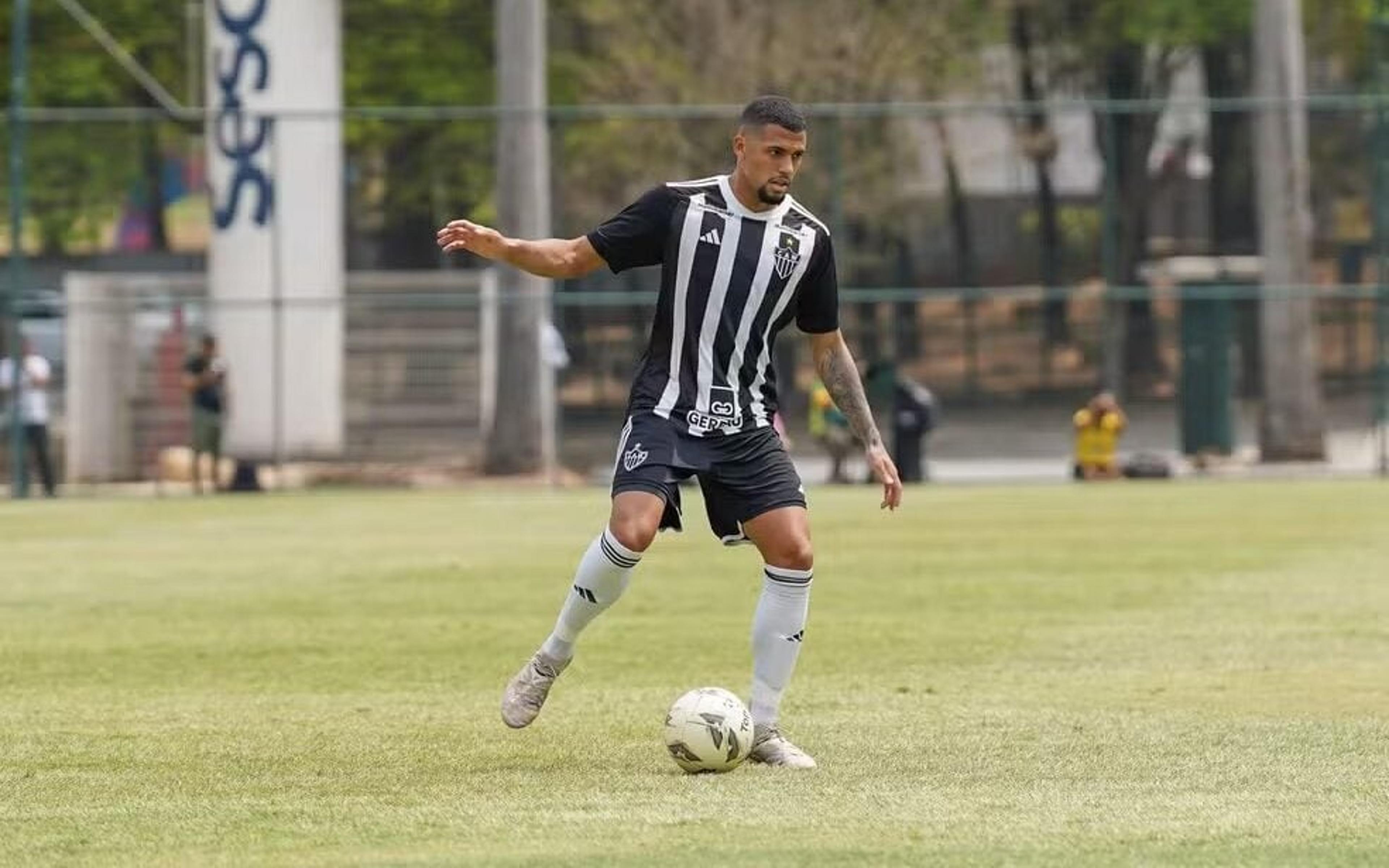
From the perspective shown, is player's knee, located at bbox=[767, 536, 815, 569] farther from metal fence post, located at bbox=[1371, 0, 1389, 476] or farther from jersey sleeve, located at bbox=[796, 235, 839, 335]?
metal fence post, located at bbox=[1371, 0, 1389, 476]

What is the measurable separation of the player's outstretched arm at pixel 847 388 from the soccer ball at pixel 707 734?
0.99 meters

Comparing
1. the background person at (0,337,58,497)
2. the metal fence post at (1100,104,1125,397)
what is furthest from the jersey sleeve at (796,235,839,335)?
the background person at (0,337,58,497)

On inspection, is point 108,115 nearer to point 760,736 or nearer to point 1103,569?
point 1103,569

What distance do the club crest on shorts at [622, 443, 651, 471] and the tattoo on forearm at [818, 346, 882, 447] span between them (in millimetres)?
745

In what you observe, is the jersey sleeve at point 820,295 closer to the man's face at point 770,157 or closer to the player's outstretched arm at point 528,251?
the man's face at point 770,157

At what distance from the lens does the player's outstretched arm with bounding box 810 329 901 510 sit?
30.4ft

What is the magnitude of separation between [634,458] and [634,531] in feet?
0.83

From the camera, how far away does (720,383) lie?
9008 millimetres

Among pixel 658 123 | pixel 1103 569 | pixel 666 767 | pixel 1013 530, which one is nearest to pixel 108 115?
pixel 658 123

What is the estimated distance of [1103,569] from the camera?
712 inches

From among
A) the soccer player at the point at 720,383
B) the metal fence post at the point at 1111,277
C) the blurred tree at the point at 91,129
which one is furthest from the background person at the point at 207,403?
the soccer player at the point at 720,383

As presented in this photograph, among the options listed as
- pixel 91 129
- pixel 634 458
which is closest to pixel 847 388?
pixel 634 458

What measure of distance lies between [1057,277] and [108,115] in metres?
15.1

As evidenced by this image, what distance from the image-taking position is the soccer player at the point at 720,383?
352 inches
